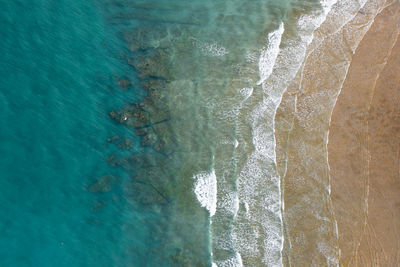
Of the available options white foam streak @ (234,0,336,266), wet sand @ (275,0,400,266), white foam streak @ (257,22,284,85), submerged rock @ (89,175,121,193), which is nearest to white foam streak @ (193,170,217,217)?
white foam streak @ (234,0,336,266)

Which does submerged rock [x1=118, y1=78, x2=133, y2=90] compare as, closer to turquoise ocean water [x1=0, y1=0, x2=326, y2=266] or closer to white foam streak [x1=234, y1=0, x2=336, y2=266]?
turquoise ocean water [x1=0, y1=0, x2=326, y2=266]

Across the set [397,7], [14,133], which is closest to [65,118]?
[14,133]

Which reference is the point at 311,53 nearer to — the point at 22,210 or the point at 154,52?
the point at 154,52

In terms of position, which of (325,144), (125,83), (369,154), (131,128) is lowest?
(369,154)

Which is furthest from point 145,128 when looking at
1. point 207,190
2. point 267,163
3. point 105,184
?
point 267,163

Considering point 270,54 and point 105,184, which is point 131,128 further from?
point 270,54

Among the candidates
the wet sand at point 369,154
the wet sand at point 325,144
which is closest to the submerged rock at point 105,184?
the wet sand at point 325,144
